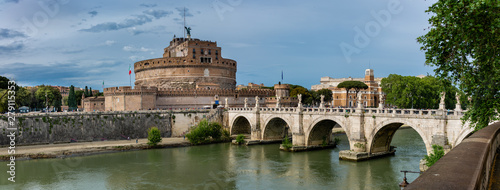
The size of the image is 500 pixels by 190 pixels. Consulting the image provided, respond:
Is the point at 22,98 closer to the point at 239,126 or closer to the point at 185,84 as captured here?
the point at 185,84

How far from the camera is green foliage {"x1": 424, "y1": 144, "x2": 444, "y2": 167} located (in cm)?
1895

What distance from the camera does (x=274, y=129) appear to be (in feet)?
120

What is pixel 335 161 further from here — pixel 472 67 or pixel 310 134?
pixel 472 67

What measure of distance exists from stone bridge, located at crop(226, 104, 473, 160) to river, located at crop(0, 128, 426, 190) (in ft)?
3.93

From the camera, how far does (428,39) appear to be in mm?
9242

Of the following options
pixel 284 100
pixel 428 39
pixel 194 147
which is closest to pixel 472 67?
pixel 428 39

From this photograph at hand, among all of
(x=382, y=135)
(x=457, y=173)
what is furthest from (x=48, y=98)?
(x=457, y=173)

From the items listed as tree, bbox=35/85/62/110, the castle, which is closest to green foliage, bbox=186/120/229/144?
the castle

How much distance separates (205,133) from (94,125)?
417 inches

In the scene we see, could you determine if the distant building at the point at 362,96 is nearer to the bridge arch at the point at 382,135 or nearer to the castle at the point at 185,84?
the castle at the point at 185,84

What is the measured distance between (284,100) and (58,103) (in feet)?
120

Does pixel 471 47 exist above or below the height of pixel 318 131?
above

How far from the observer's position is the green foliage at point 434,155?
1895 centimetres

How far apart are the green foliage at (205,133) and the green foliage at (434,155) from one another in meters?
20.4
